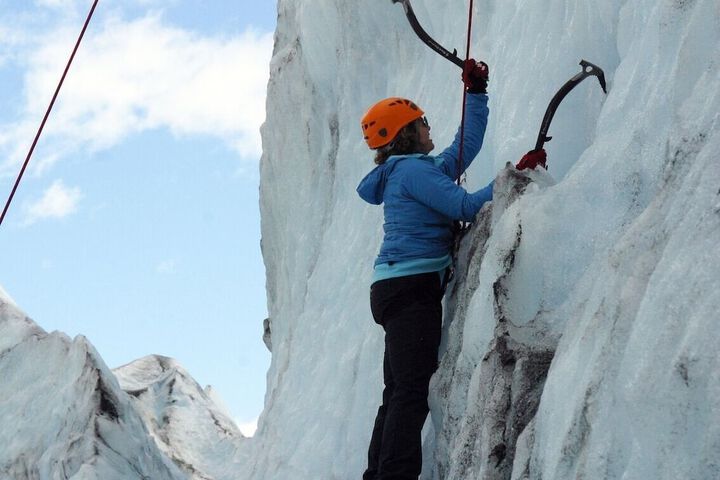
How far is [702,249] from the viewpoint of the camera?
2639mm

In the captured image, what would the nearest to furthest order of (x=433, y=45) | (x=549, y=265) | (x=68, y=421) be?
1. (x=549, y=265)
2. (x=433, y=45)
3. (x=68, y=421)

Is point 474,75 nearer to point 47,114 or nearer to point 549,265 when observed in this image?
point 549,265

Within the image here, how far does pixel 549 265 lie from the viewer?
398 cm

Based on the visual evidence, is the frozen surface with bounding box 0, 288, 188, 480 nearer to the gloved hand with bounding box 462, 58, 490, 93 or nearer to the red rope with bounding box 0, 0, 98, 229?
the red rope with bounding box 0, 0, 98, 229

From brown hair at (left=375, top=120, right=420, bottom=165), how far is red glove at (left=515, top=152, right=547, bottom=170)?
0.58 metres

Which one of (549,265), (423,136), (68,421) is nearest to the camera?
→ (549,265)

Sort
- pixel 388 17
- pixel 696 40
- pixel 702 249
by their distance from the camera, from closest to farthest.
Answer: pixel 702 249 → pixel 696 40 → pixel 388 17

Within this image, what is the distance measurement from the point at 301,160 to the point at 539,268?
5484 mm

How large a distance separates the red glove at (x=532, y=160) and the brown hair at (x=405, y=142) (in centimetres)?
58

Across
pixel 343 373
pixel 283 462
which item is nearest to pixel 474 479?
pixel 343 373

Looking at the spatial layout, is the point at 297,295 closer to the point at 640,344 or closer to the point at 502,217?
the point at 502,217

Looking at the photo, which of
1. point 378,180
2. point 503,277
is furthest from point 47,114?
point 503,277

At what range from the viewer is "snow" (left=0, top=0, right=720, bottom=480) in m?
2.72

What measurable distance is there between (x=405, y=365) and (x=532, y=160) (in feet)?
3.22
